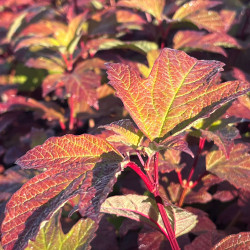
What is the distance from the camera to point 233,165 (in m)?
1.10

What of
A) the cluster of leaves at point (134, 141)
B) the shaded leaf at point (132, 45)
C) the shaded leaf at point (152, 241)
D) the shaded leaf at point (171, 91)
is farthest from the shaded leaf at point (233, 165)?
the shaded leaf at point (132, 45)

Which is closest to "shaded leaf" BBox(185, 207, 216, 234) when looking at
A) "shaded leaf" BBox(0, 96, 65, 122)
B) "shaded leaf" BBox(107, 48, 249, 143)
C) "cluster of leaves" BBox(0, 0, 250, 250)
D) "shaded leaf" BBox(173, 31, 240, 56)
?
"cluster of leaves" BBox(0, 0, 250, 250)

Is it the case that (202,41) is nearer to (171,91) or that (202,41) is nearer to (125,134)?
(171,91)

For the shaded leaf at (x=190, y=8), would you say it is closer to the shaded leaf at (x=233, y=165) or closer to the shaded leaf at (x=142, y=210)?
the shaded leaf at (x=233, y=165)

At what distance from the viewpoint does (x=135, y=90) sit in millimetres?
792

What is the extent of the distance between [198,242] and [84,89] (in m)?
0.67

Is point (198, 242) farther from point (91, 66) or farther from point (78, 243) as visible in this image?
point (91, 66)

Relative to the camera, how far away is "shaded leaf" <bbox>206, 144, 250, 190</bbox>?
3.45 ft

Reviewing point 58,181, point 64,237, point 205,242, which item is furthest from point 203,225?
point 58,181

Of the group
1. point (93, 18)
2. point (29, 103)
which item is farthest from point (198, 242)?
point (93, 18)

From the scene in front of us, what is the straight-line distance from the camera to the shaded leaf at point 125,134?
0.75 meters

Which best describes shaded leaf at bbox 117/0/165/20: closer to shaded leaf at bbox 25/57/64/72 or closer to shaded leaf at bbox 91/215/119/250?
shaded leaf at bbox 25/57/64/72

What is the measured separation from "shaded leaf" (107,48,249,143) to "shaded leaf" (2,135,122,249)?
0.11 metres

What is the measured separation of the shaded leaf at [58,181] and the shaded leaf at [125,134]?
0.04 m
